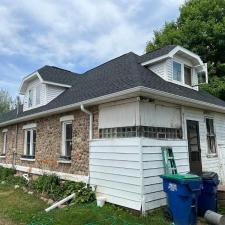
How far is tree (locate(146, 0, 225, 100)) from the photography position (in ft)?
62.8

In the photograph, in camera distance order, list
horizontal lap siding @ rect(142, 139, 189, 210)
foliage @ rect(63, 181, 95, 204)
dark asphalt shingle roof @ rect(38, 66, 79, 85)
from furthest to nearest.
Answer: dark asphalt shingle roof @ rect(38, 66, 79, 85) → foliage @ rect(63, 181, 95, 204) → horizontal lap siding @ rect(142, 139, 189, 210)

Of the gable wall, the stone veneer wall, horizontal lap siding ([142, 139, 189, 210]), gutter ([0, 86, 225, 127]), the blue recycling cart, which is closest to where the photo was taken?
the blue recycling cart

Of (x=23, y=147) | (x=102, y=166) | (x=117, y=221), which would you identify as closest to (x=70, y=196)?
(x=102, y=166)

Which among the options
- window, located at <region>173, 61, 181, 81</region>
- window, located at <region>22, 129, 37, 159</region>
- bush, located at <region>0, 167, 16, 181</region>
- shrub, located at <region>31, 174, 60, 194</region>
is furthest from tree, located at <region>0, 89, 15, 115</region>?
window, located at <region>173, 61, 181, 81</region>

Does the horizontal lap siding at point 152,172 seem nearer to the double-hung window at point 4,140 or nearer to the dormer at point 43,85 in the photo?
the dormer at point 43,85

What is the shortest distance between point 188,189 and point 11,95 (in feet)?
145

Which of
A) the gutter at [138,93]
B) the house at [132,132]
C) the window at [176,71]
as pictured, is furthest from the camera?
the window at [176,71]

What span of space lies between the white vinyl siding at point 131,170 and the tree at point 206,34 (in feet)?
43.0

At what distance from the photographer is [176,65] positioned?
10.6 meters

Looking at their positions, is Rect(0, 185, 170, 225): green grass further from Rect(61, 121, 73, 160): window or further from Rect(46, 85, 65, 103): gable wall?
Rect(46, 85, 65, 103): gable wall

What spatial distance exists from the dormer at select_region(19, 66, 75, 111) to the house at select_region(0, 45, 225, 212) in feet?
0.83

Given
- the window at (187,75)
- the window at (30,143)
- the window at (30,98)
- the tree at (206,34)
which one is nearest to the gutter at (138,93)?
the window at (187,75)

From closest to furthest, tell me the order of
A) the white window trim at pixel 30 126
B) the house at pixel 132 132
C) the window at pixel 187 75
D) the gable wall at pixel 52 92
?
the house at pixel 132 132 → the window at pixel 187 75 → the white window trim at pixel 30 126 → the gable wall at pixel 52 92

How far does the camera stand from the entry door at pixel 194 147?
886 cm
